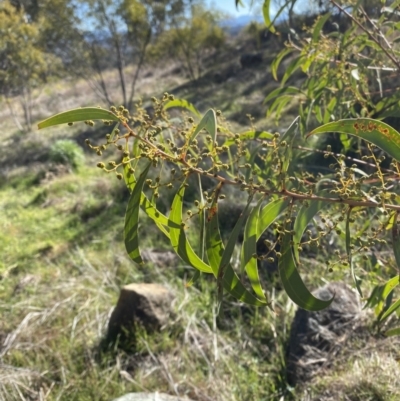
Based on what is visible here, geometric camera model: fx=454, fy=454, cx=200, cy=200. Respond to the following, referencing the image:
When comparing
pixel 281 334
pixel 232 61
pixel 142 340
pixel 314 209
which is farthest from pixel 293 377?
pixel 232 61

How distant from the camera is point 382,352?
2.16 m

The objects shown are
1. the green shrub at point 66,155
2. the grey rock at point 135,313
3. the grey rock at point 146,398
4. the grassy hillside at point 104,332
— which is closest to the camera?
the grey rock at point 146,398

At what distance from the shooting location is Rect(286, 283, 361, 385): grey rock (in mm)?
2268

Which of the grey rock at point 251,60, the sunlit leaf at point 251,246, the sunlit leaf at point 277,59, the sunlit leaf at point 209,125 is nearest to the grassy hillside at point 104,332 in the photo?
the sunlit leaf at point 251,246

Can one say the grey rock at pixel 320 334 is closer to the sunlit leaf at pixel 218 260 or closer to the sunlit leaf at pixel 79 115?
the sunlit leaf at pixel 218 260

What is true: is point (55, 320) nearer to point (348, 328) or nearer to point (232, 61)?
point (348, 328)

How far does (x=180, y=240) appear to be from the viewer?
95cm

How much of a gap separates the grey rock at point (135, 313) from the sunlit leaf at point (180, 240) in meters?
1.87

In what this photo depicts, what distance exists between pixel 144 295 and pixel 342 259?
2024 millimetres

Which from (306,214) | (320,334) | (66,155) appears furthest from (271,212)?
(66,155)

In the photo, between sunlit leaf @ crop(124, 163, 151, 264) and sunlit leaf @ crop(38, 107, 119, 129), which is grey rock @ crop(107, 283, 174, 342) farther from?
sunlit leaf @ crop(38, 107, 119, 129)

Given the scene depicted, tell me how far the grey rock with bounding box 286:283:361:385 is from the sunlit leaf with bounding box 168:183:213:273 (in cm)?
156

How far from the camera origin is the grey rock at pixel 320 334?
2.27 metres

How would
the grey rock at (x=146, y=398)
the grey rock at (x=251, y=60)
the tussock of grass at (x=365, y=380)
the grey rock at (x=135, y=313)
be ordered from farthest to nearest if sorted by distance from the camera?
the grey rock at (x=251, y=60)
the grey rock at (x=135, y=313)
the grey rock at (x=146, y=398)
the tussock of grass at (x=365, y=380)
